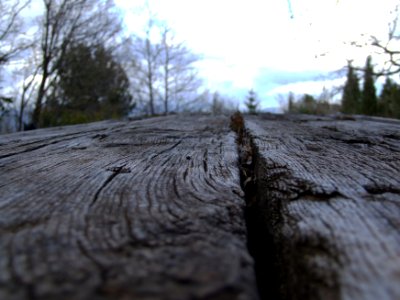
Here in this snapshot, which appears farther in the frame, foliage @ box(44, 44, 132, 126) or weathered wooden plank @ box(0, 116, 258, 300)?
foliage @ box(44, 44, 132, 126)

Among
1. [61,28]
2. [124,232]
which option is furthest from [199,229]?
[61,28]

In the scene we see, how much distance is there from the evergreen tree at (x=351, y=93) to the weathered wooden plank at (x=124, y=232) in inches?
427

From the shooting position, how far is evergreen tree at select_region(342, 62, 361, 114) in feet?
34.5

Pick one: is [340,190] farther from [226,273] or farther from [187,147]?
[187,147]

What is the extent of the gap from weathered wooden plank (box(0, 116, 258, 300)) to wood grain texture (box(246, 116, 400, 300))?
68 millimetres

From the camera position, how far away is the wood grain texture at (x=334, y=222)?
315 millimetres

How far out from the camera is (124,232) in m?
0.38

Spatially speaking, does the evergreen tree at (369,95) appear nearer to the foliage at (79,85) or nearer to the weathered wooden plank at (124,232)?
the foliage at (79,85)

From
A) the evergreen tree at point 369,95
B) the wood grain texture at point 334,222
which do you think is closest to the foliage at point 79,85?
the wood grain texture at point 334,222

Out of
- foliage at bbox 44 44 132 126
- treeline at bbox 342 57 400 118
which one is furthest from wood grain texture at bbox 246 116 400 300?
treeline at bbox 342 57 400 118

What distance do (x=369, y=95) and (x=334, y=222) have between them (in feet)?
39.0

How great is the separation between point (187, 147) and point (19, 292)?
0.76 m

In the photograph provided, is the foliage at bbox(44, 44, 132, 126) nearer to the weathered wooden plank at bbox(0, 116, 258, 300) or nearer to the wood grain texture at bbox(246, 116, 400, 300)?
the weathered wooden plank at bbox(0, 116, 258, 300)

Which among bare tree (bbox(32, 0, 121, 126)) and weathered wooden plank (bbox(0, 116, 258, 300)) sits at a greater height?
bare tree (bbox(32, 0, 121, 126))
